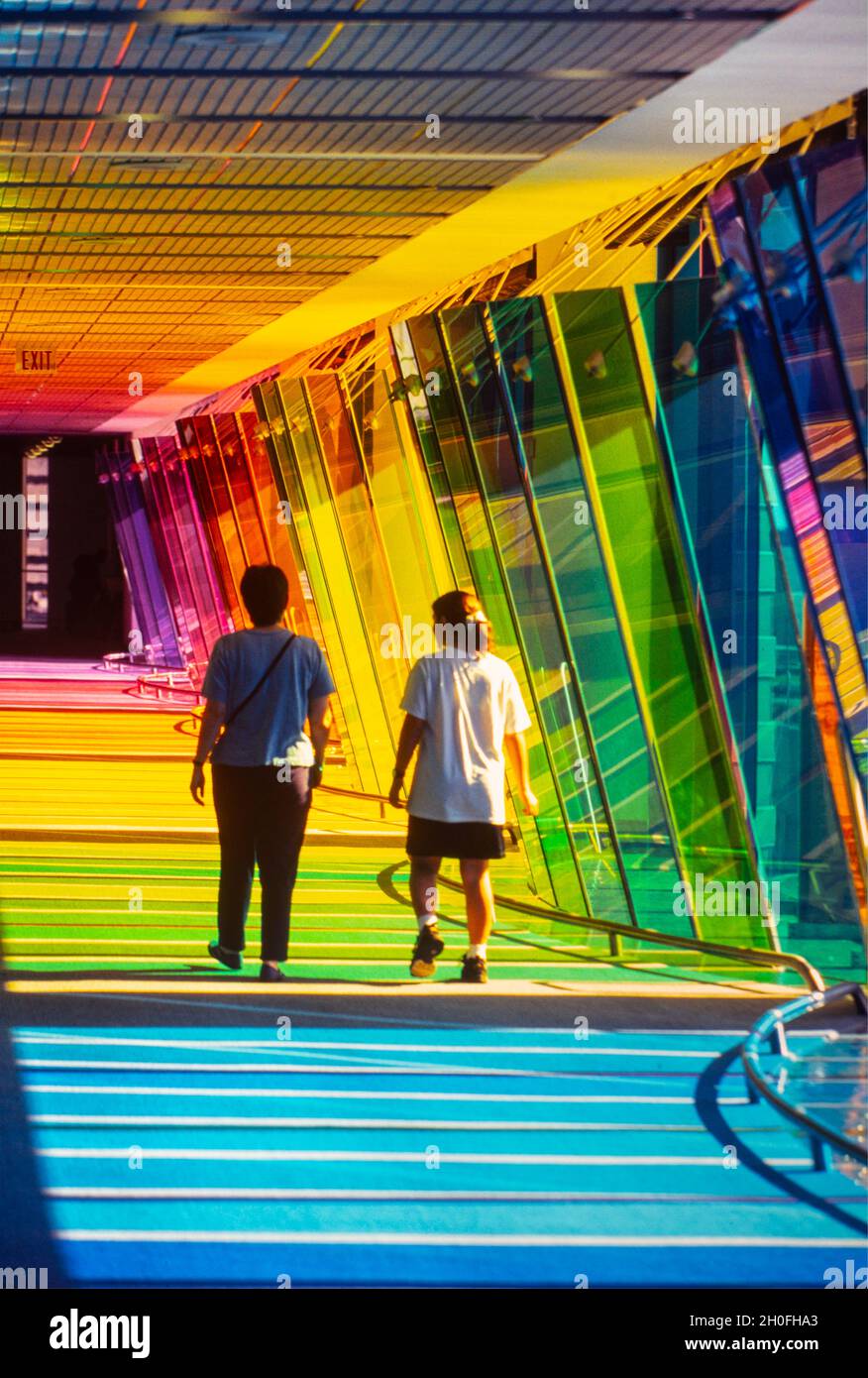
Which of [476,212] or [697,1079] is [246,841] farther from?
[476,212]

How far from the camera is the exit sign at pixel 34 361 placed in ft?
65.5

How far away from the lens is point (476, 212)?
35.5ft

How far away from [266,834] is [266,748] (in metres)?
0.41

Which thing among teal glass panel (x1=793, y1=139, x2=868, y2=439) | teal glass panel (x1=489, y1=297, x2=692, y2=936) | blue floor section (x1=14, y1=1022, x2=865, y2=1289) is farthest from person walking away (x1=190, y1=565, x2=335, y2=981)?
teal glass panel (x1=793, y1=139, x2=868, y2=439)

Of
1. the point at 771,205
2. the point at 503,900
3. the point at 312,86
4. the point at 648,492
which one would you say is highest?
the point at 312,86

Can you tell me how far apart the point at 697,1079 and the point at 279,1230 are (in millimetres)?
2325

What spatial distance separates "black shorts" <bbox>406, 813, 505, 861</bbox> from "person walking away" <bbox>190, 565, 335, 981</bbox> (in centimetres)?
56

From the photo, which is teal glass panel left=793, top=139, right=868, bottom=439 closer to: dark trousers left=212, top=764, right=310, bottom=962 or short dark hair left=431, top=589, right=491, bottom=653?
short dark hair left=431, top=589, right=491, bottom=653

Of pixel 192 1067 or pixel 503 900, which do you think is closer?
pixel 192 1067

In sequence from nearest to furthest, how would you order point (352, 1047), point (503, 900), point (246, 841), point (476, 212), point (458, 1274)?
point (458, 1274) < point (352, 1047) < point (246, 841) < point (476, 212) < point (503, 900)

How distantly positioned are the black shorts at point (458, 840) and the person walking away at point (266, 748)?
1.83 ft

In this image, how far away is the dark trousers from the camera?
29.5ft

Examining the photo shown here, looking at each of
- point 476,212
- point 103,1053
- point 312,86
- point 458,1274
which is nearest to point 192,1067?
point 103,1053

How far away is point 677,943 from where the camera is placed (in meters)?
9.62
